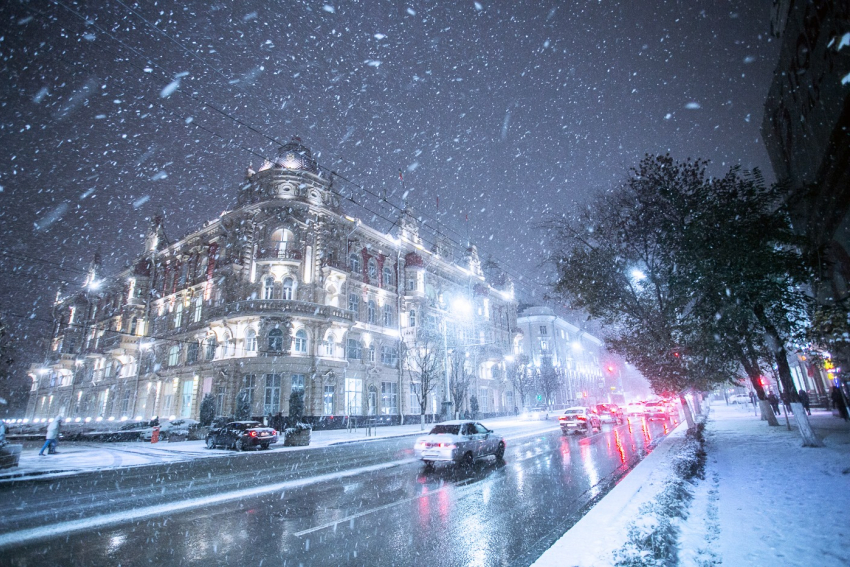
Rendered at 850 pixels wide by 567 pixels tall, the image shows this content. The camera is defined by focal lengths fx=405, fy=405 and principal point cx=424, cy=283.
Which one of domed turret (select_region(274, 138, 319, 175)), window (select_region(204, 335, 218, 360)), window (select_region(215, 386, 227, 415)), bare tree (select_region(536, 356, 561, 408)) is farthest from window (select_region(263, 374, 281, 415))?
bare tree (select_region(536, 356, 561, 408))

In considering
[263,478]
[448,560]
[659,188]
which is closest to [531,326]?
[659,188]

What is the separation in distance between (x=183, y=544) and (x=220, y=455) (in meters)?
15.1

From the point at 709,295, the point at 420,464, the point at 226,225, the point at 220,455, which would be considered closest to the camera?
the point at 709,295

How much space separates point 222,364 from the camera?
A: 32500 mm

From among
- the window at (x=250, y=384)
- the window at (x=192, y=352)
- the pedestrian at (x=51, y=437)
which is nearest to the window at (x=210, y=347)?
the window at (x=192, y=352)

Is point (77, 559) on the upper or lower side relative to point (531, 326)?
lower

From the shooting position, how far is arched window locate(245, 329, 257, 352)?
3209 centimetres

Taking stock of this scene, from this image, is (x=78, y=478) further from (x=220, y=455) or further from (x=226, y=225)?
(x=226, y=225)

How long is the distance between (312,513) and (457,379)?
33392 mm

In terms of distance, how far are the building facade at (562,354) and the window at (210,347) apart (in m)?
40.2

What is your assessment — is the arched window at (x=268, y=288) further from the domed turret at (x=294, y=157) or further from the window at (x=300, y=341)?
the domed turret at (x=294, y=157)

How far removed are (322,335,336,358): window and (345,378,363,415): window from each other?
2.92 m

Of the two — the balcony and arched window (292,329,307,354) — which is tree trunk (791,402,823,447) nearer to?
the balcony

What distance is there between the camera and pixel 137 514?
7.99m
